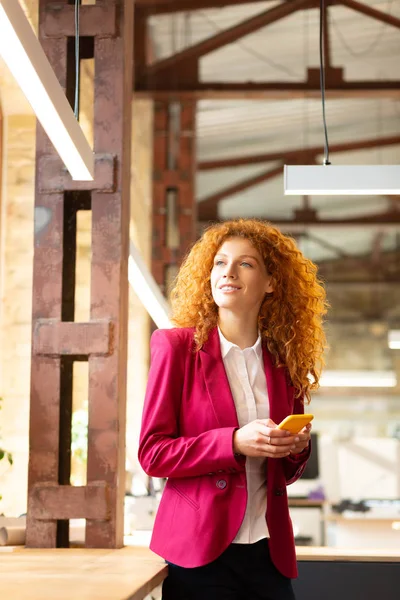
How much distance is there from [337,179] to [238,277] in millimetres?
1119

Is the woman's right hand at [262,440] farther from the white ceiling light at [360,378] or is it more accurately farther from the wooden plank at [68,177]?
the white ceiling light at [360,378]

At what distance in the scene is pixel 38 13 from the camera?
116 inches

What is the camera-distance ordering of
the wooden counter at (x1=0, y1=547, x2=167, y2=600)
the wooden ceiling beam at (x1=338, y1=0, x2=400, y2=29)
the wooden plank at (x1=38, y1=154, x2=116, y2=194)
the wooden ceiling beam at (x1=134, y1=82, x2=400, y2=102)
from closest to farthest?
the wooden counter at (x1=0, y1=547, x2=167, y2=600) < the wooden plank at (x1=38, y1=154, x2=116, y2=194) < the wooden ceiling beam at (x1=338, y1=0, x2=400, y2=29) < the wooden ceiling beam at (x1=134, y1=82, x2=400, y2=102)

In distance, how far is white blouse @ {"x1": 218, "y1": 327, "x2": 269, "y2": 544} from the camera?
7.07ft

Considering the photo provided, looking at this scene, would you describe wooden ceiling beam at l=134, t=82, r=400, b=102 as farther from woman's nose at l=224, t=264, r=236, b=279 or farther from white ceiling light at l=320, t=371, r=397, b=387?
woman's nose at l=224, t=264, r=236, b=279

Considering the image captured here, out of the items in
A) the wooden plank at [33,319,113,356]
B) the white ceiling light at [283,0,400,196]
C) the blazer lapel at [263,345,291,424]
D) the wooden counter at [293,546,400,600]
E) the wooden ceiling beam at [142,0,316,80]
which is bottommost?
the wooden counter at [293,546,400,600]

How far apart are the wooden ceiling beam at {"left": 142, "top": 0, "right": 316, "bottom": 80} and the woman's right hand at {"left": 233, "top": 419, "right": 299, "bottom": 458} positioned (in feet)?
24.0

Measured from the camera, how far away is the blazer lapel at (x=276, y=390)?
2227mm

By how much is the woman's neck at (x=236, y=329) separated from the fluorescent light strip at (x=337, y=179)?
104cm

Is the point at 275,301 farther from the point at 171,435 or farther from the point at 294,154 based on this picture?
the point at 294,154

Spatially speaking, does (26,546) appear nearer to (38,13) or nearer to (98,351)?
(98,351)

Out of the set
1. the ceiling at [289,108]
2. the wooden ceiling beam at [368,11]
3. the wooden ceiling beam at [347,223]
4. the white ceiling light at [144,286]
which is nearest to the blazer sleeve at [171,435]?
the white ceiling light at [144,286]

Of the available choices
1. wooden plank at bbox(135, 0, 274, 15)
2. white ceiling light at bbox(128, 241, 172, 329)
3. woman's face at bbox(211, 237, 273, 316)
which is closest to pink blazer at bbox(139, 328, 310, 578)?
woman's face at bbox(211, 237, 273, 316)

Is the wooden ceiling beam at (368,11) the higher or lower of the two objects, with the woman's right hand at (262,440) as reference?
higher
